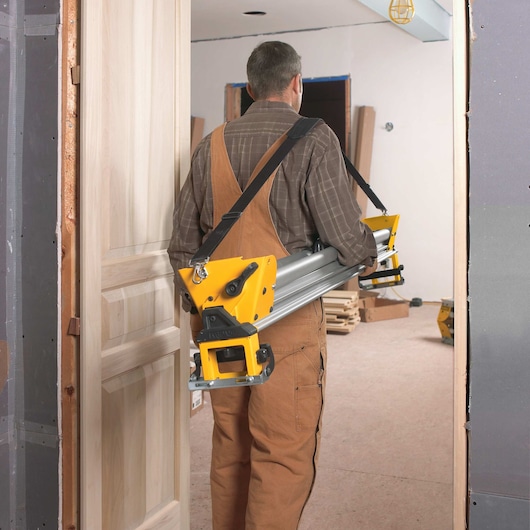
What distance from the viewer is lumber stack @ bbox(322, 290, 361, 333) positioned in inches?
282

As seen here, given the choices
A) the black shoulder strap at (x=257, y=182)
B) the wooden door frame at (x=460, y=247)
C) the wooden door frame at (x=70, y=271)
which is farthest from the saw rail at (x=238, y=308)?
the wooden door frame at (x=70, y=271)

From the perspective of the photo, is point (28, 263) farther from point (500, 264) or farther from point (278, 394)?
point (500, 264)

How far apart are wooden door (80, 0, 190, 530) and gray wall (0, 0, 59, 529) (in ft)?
0.39

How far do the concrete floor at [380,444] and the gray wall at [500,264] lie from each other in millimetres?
1402

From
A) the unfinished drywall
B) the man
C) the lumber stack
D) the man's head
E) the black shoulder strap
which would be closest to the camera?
the black shoulder strap

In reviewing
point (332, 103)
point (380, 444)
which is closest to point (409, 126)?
point (332, 103)

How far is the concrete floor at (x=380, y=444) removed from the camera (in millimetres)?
3279

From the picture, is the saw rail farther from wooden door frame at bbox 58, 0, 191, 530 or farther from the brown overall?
wooden door frame at bbox 58, 0, 191, 530

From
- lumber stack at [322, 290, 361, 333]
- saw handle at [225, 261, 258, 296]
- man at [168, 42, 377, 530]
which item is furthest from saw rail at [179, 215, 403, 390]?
lumber stack at [322, 290, 361, 333]

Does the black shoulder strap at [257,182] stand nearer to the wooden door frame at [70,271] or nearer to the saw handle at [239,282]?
the saw handle at [239,282]

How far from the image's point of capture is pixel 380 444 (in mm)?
4129

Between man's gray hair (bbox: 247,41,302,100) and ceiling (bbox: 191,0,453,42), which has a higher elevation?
ceiling (bbox: 191,0,453,42)

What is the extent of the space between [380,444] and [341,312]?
10.2ft

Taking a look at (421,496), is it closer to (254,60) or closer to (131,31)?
(254,60)
